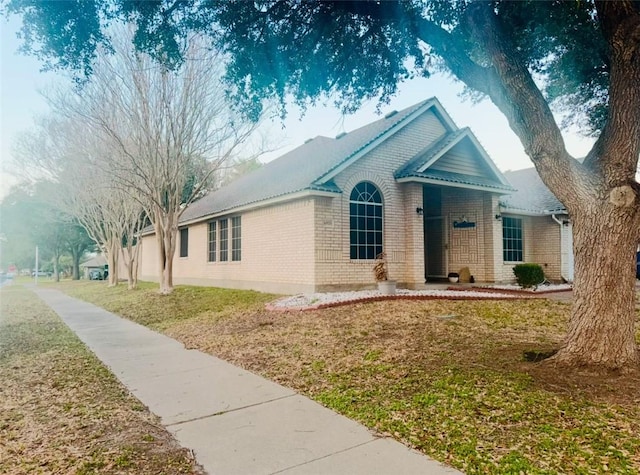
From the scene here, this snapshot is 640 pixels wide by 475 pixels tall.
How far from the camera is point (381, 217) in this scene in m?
14.4

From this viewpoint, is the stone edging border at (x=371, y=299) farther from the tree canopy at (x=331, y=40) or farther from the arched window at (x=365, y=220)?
the tree canopy at (x=331, y=40)

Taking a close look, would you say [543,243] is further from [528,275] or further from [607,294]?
[607,294]

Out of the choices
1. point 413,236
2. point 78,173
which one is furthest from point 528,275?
point 78,173

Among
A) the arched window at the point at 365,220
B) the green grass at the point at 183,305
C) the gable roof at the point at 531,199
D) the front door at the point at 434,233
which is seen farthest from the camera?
the gable roof at the point at 531,199

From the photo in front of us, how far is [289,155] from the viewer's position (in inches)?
858

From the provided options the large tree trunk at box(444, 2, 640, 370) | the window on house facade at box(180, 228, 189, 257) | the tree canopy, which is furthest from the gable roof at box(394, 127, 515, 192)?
the window on house facade at box(180, 228, 189, 257)

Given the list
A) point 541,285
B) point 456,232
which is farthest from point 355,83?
point 541,285

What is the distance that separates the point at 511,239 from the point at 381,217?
6.89m

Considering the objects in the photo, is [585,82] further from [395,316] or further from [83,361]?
[83,361]

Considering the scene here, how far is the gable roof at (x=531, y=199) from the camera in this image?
58.1ft

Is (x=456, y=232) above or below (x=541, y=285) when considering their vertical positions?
above

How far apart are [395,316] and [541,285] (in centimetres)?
1011

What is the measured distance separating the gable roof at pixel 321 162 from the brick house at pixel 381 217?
0.06m

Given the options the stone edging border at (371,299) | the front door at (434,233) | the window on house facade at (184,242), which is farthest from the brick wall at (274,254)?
the front door at (434,233)
